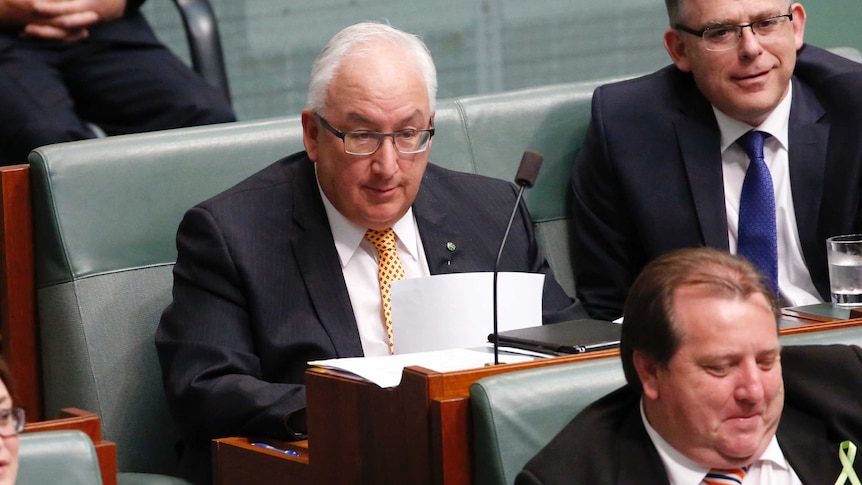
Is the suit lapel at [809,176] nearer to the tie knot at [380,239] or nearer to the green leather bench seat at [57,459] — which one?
the tie knot at [380,239]

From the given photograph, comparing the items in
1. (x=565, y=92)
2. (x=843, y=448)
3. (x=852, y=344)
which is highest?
(x=565, y=92)

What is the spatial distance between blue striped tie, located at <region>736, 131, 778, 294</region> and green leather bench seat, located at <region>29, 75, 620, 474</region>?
100 cm

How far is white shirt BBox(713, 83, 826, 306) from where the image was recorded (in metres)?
3.06

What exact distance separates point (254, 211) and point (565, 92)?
0.96 m

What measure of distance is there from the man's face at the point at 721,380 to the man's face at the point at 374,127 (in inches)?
37.4

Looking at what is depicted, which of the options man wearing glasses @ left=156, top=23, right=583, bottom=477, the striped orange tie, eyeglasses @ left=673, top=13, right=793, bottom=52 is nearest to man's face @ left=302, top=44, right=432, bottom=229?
man wearing glasses @ left=156, top=23, right=583, bottom=477

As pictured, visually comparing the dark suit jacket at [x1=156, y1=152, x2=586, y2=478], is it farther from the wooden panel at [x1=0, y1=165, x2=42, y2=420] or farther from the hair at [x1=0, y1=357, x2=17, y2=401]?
the hair at [x1=0, y1=357, x2=17, y2=401]

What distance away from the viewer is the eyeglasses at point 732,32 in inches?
119

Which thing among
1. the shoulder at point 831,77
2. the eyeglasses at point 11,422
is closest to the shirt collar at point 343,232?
the eyeglasses at point 11,422

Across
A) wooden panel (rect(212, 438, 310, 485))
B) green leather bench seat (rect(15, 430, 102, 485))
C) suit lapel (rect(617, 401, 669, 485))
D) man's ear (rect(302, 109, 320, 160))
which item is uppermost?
man's ear (rect(302, 109, 320, 160))

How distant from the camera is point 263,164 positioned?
2.95 metres

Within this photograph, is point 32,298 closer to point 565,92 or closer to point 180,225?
point 180,225

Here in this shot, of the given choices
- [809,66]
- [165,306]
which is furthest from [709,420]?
[809,66]

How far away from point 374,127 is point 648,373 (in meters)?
0.99
